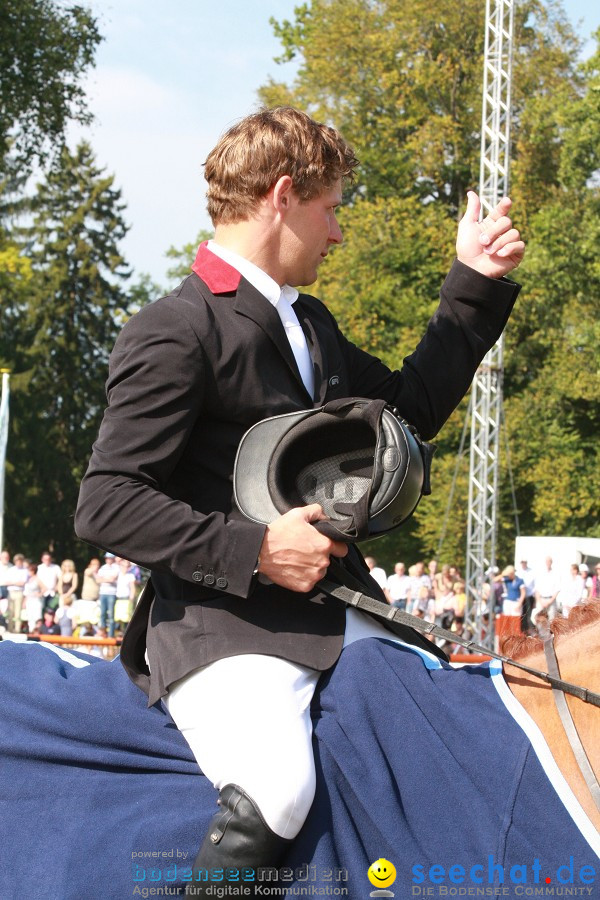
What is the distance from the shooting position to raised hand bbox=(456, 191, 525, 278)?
11.0 ft

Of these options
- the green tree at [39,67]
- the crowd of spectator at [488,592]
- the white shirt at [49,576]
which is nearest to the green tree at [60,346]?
the green tree at [39,67]

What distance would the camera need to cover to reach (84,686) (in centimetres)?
315

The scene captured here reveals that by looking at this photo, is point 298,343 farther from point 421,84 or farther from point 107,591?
point 421,84

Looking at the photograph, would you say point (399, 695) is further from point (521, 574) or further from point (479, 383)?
point (521, 574)

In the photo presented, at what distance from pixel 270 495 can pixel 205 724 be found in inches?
22.9

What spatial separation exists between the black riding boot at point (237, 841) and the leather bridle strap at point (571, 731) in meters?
0.72

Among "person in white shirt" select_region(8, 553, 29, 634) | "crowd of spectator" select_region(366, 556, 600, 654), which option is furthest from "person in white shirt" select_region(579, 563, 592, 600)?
"person in white shirt" select_region(8, 553, 29, 634)

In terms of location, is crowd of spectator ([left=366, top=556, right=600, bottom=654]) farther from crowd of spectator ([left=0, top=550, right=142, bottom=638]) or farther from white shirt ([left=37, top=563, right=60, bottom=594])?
white shirt ([left=37, top=563, right=60, bottom=594])

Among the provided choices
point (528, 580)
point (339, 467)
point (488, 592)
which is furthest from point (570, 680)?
point (528, 580)

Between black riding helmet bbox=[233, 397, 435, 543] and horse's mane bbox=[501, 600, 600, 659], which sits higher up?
black riding helmet bbox=[233, 397, 435, 543]

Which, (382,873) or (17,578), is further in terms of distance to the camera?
(17,578)

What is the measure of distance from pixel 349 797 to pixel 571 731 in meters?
0.56

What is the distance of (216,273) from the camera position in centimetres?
308

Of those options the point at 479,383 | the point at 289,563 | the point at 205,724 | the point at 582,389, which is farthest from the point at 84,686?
the point at 582,389
